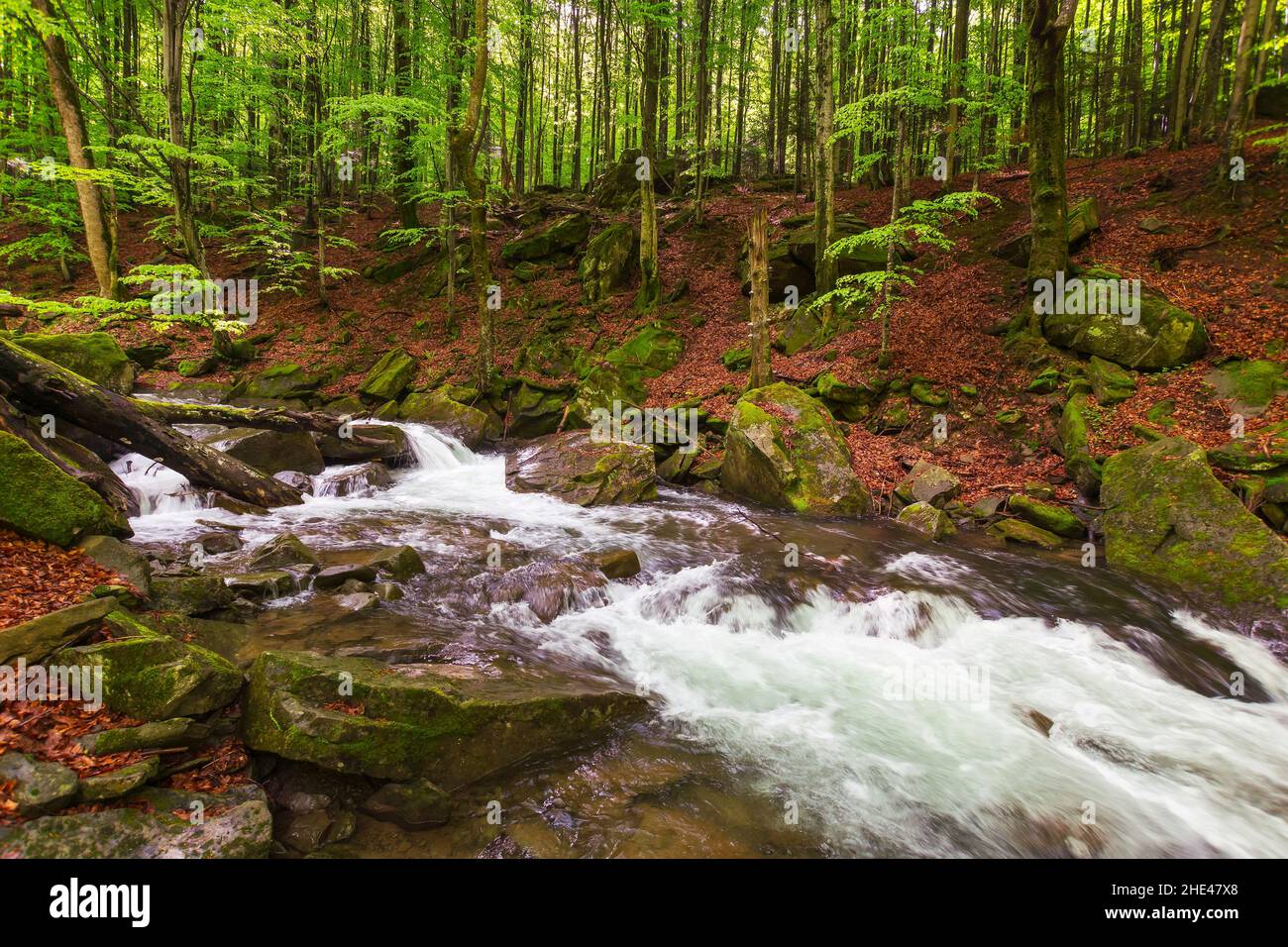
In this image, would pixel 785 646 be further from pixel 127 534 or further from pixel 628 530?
pixel 127 534

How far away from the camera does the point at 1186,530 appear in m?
7.29

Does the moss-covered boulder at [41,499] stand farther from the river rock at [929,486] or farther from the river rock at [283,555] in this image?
the river rock at [929,486]

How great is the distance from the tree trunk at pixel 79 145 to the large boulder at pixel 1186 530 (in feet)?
58.6

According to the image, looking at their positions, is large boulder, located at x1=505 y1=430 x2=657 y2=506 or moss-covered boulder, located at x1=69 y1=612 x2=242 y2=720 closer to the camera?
moss-covered boulder, located at x1=69 y1=612 x2=242 y2=720

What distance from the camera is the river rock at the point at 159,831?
2.43 m

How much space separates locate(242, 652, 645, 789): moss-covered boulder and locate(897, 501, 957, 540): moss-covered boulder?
6.99 meters

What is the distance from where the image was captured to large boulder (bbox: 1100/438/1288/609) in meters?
6.68

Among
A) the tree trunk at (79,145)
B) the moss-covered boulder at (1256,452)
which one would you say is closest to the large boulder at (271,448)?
the tree trunk at (79,145)

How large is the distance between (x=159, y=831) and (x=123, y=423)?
6.63 meters

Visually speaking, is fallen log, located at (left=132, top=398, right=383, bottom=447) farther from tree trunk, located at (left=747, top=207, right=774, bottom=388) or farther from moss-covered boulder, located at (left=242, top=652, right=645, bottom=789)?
tree trunk, located at (left=747, top=207, right=774, bottom=388)

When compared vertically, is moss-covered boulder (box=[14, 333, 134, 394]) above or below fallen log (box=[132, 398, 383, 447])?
above

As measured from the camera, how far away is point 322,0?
18.9 metres

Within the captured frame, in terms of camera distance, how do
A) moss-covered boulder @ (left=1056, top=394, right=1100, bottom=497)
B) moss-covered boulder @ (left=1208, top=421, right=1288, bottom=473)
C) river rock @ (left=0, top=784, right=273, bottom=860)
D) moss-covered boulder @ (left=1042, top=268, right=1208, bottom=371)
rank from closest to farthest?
river rock @ (left=0, top=784, right=273, bottom=860) < moss-covered boulder @ (left=1208, top=421, right=1288, bottom=473) < moss-covered boulder @ (left=1056, top=394, right=1100, bottom=497) < moss-covered boulder @ (left=1042, top=268, right=1208, bottom=371)

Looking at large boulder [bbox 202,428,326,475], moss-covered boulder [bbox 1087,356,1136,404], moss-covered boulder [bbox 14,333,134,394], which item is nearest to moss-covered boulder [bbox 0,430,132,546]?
large boulder [bbox 202,428,326,475]
